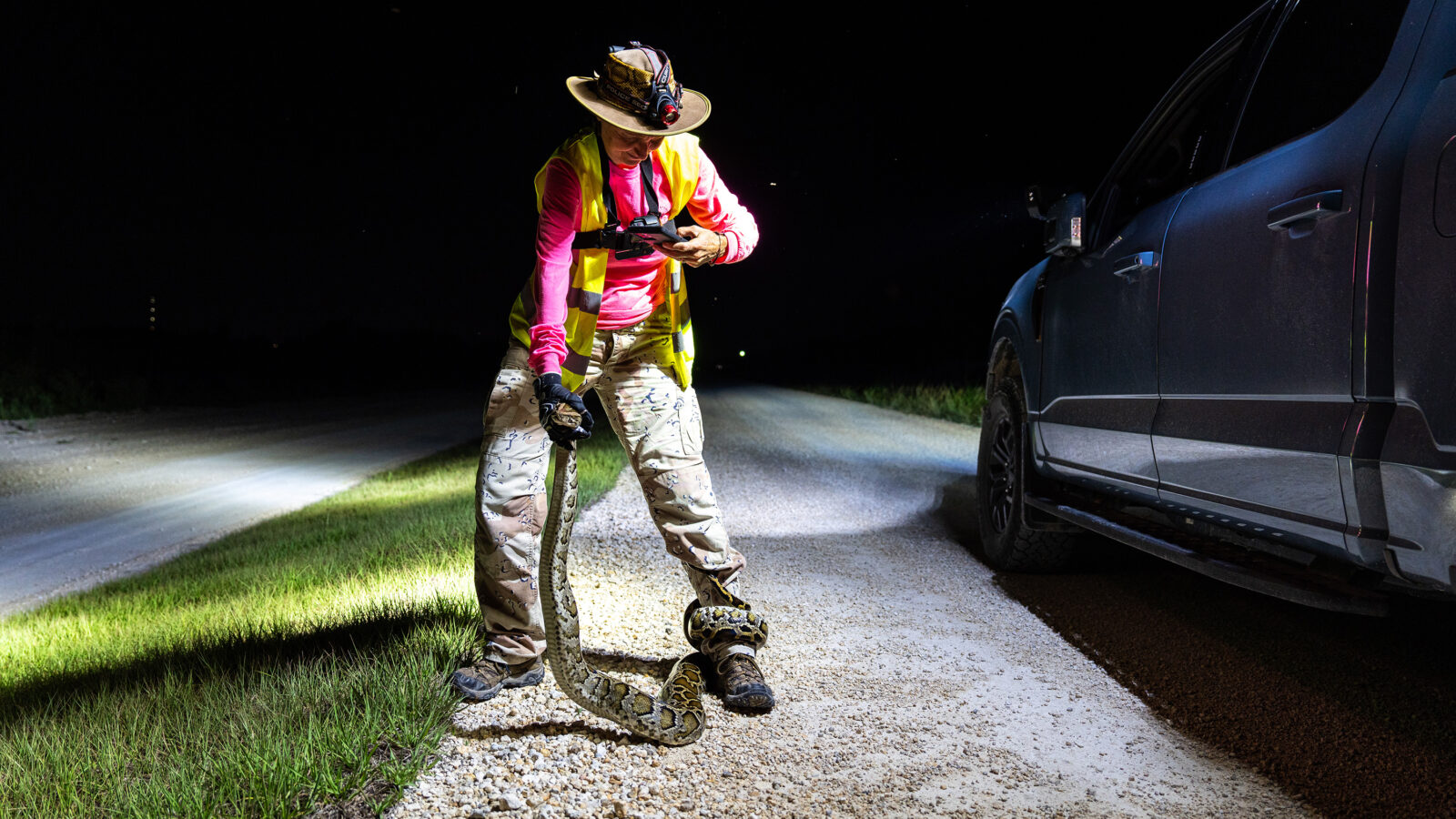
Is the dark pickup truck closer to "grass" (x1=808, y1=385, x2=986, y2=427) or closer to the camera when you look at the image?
the camera

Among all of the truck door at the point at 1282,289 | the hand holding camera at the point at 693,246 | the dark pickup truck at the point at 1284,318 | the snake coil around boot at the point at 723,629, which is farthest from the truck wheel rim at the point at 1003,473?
the hand holding camera at the point at 693,246

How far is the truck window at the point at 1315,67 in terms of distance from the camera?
2442 millimetres

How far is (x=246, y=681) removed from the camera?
3311 mm

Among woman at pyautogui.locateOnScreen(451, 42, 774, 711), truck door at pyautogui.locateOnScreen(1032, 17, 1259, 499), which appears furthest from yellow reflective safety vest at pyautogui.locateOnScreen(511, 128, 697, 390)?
truck door at pyautogui.locateOnScreen(1032, 17, 1259, 499)

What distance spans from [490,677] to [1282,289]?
9.01 feet

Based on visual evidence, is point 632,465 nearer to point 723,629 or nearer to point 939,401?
point 723,629

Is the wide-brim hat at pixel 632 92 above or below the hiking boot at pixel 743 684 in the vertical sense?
above

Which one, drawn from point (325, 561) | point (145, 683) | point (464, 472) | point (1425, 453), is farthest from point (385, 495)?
point (1425, 453)

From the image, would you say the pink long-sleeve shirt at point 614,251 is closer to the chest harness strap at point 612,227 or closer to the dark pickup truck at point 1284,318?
the chest harness strap at point 612,227

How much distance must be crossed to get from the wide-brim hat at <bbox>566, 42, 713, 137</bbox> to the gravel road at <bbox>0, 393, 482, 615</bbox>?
→ 20.2 feet

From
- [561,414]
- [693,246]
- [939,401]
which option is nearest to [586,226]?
[693,246]

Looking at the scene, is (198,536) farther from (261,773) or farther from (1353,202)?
(1353,202)

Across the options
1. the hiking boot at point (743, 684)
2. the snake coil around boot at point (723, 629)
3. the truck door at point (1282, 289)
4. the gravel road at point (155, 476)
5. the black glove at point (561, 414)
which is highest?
the truck door at point (1282, 289)

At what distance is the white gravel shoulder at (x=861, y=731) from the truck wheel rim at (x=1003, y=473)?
1.03 feet
